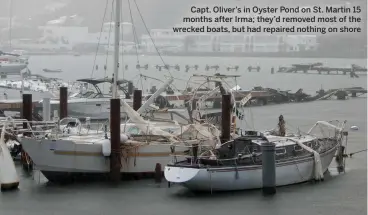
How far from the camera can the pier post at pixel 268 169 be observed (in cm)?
2736

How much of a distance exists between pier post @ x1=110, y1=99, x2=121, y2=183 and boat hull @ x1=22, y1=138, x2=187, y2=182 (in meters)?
0.35

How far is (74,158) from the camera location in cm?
3017

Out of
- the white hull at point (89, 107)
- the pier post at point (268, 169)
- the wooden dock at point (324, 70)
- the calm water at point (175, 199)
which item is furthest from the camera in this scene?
the wooden dock at point (324, 70)

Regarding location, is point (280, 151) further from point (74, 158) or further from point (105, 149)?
point (74, 158)

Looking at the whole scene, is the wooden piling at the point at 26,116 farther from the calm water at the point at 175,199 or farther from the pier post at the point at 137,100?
the pier post at the point at 137,100

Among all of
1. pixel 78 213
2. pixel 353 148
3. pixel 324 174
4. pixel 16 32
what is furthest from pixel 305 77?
pixel 78 213

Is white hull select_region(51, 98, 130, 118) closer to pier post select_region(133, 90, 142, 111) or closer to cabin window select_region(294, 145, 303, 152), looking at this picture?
pier post select_region(133, 90, 142, 111)

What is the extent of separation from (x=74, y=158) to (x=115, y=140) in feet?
5.43

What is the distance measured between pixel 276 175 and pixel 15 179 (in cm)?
894

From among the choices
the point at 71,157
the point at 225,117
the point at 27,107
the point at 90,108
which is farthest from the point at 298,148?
the point at 90,108

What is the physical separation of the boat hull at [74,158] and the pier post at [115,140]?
0.35m

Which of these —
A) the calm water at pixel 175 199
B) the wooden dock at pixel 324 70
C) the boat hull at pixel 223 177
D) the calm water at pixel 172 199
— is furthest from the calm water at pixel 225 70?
the boat hull at pixel 223 177

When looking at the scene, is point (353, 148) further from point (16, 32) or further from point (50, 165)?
point (16, 32)

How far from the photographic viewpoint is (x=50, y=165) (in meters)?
30.1
